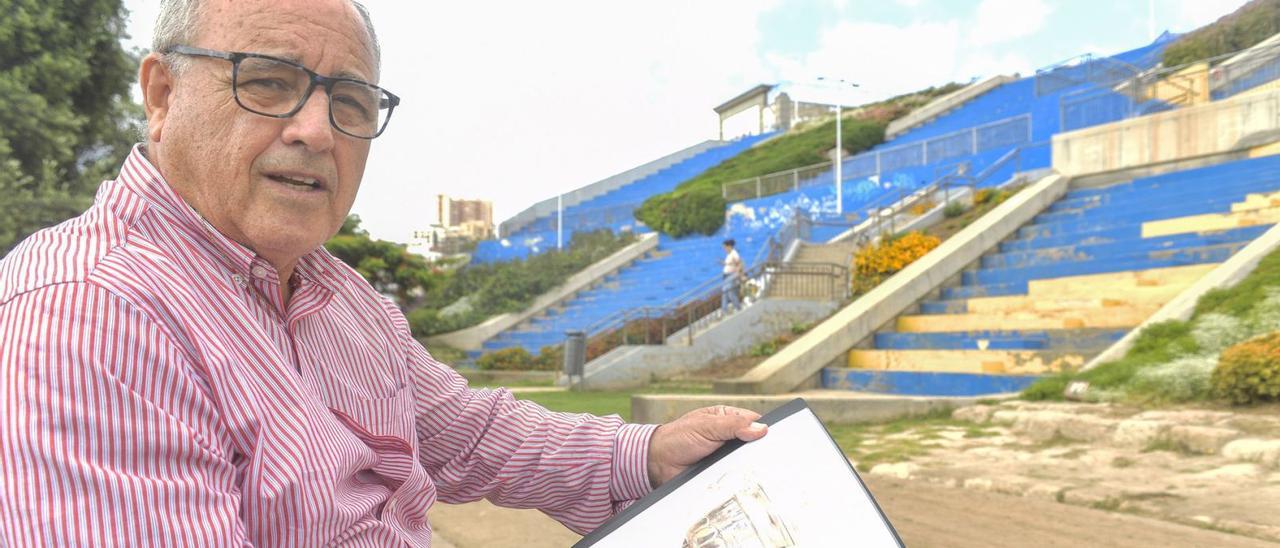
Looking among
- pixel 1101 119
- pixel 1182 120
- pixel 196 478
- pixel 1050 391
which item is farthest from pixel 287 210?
pixel 1101 119

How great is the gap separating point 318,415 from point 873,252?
1290 cm

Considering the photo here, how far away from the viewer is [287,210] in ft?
4.06

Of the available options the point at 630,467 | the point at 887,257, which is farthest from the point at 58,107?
the point at 887,257

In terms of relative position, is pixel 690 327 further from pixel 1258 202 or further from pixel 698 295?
pixel 1258 202

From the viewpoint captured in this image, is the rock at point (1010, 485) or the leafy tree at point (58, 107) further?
the leafy tree at point (58, 107)

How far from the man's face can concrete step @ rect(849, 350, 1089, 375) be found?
28.4 feet

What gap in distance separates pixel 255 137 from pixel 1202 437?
594 centimetres

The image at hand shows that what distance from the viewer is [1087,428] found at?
20.1 feet

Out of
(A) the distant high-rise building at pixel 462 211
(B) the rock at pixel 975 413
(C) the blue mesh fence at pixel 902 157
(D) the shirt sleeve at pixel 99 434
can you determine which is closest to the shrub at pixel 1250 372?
(B) the rock at pixel 975 413

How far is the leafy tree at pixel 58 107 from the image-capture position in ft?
22.3

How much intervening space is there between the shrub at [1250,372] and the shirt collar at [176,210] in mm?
6676

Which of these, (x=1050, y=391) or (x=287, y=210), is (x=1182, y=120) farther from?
(x=287, y=210)

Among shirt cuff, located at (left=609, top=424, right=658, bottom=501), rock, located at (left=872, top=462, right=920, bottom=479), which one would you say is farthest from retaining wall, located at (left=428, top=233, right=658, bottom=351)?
shirt cuff, located at (left=609, top=424, right=658, bottom=501)

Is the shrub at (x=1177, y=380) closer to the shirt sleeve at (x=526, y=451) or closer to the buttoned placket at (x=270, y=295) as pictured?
the shirt sleeve at (x=526, y=451)
